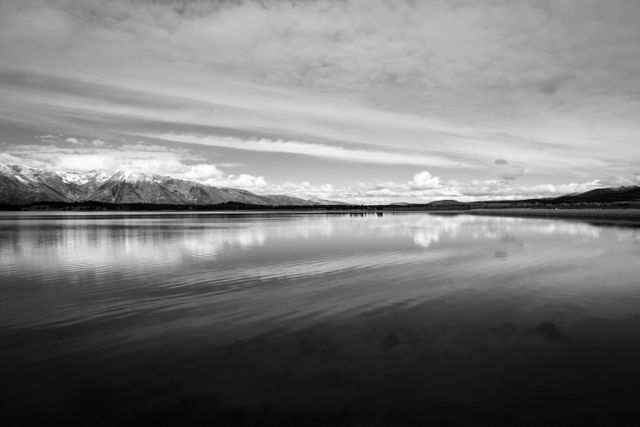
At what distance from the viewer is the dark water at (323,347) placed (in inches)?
335

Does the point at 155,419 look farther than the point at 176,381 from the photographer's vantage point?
No

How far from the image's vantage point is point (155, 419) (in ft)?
A: 26.6

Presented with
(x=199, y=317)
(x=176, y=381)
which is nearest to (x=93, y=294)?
(x=199, y=317)

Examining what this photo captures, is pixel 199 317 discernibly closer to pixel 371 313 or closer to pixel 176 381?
pixel 176 381

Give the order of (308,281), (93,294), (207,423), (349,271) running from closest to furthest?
(207,423)
(93,294)
(308,281)
(349,271)

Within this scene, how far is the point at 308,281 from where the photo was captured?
74.0 ft

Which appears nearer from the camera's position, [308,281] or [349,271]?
[308,281]

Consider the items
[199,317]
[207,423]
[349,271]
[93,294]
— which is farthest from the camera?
[349,271]

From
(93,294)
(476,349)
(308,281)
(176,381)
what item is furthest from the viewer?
(308,281)

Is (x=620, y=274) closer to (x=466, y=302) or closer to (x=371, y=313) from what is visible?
(x=466, y=302)

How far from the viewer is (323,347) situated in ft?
39.3

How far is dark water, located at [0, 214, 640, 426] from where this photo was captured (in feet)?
27.9

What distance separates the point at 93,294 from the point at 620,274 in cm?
2989

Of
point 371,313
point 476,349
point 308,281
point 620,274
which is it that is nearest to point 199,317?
point 371,313
